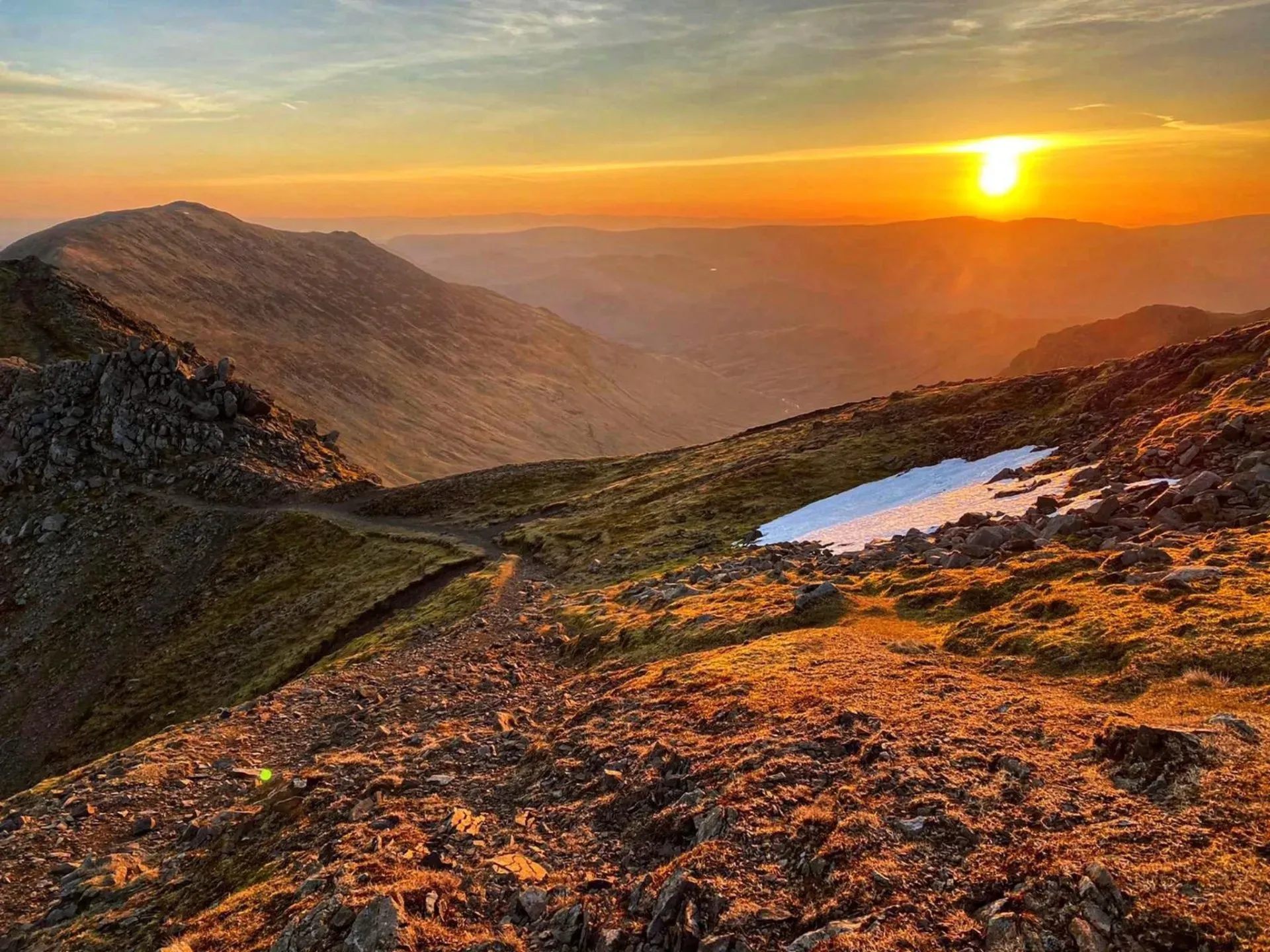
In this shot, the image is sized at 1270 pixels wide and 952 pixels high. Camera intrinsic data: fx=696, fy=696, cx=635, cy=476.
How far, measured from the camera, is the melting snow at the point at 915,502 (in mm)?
42688

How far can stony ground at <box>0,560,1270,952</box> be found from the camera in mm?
10898

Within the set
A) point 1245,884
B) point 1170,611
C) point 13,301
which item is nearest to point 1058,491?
point 1170,611

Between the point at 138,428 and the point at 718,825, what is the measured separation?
81077 mm

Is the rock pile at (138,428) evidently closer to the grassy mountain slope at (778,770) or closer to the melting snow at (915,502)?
the grassy mountain slope at (778,770)

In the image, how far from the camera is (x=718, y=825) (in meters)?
14.5

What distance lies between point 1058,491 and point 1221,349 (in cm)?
2965

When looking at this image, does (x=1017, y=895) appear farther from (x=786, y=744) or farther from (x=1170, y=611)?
(x=1170, y=611)

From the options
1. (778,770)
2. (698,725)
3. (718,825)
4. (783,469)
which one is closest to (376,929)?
(718,825)

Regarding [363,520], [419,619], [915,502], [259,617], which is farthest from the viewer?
[363,520]

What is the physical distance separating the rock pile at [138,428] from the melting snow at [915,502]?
5683 cm

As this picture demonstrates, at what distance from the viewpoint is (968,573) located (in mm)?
30156

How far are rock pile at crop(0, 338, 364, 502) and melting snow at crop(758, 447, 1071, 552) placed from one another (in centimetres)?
5683

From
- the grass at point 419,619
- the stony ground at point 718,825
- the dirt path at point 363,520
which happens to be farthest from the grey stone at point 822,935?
the dirt path at point 363,520

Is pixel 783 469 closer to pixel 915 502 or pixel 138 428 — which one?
pixel 915 502
